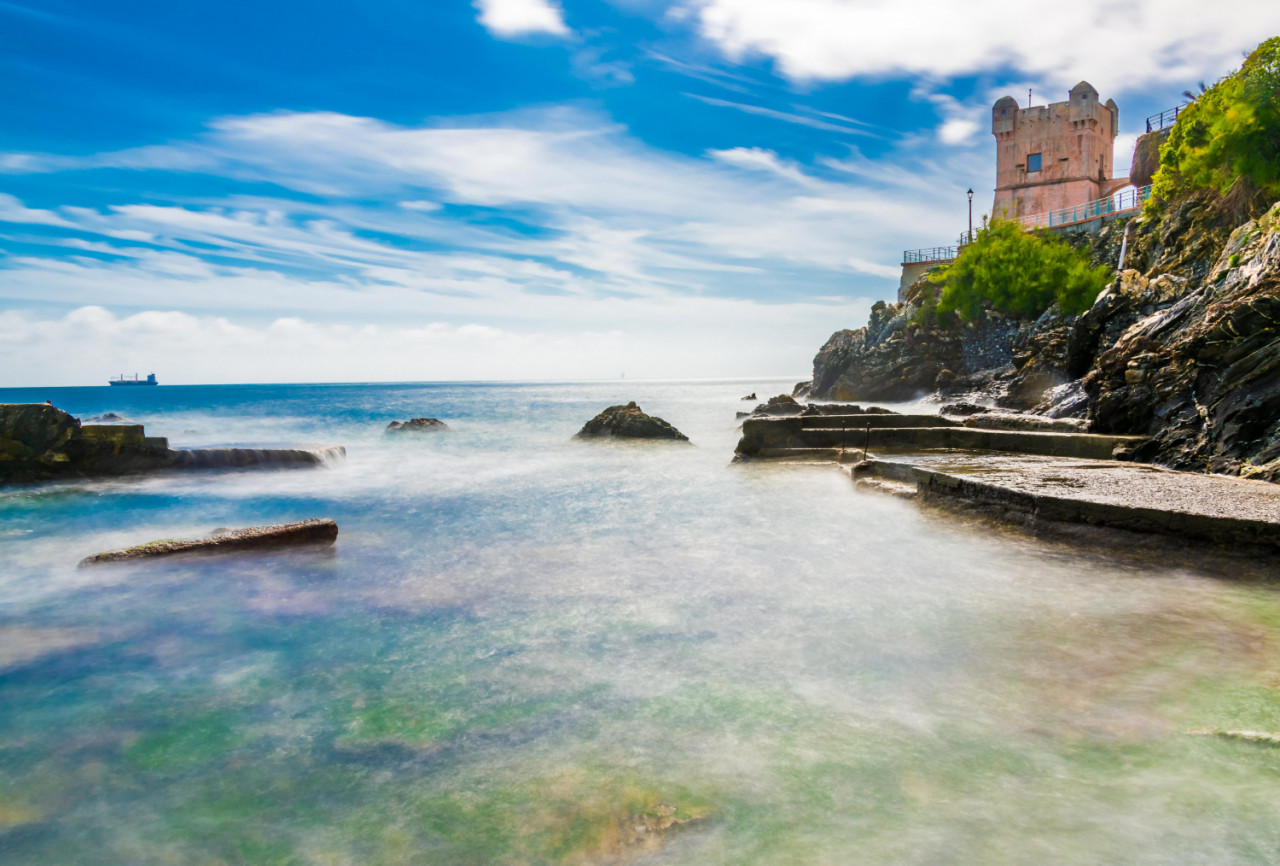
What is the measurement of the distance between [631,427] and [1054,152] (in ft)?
131

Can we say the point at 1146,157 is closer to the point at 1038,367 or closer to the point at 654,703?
the point at 1038,367

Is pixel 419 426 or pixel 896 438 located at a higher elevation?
pixel 896 438

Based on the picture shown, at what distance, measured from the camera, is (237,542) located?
8.73m

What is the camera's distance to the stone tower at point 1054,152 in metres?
45.7

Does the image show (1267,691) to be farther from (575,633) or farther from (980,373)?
(980,373)

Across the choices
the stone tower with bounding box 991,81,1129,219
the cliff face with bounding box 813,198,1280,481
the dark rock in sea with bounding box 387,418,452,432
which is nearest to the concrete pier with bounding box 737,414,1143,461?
the cliff face with bounding box 813,198,1280,481

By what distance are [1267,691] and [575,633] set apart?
4.45 m

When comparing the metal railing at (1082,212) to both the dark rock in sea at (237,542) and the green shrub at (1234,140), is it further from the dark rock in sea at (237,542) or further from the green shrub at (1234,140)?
the dark rock in sea at (237,542)

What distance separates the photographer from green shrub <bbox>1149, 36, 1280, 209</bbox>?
59.6ft

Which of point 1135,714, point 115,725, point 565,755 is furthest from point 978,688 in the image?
point 115,725

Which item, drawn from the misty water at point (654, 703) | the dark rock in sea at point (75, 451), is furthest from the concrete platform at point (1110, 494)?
the dark rock in sea at point (75, 451)

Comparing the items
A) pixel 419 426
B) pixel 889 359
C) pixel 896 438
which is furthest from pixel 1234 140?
pixel 419 426

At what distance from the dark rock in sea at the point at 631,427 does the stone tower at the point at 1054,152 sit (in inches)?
1359

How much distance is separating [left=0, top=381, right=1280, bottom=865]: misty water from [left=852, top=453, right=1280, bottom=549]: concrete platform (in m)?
0.33
